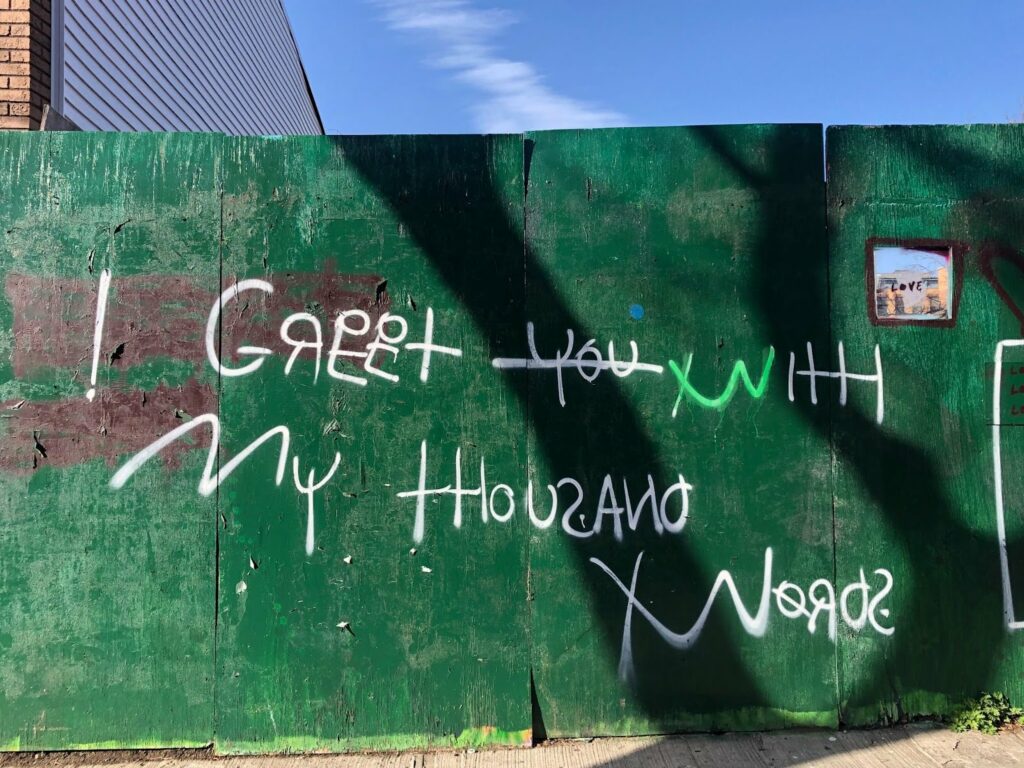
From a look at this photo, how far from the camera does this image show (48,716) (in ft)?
10.3

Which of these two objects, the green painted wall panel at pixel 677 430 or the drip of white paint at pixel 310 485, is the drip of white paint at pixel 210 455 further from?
the green painted wall panel at pixel 677 430

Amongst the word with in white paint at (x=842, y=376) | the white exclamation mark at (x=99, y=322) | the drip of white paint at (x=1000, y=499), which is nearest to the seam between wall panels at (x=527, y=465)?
the word with in white paint at (x=842, y=376)

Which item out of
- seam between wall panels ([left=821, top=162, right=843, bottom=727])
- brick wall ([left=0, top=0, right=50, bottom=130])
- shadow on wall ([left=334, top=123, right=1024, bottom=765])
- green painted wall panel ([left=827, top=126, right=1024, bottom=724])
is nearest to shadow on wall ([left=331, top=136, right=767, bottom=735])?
shadow on wall ([left=334, top=123, right=1024, bottom=765])

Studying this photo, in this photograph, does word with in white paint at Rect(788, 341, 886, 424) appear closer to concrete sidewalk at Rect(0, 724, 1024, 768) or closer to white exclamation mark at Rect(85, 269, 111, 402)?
concrete sidewalk at Rect(0, 724, 1024, 768)

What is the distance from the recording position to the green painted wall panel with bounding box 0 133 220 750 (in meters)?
3.16

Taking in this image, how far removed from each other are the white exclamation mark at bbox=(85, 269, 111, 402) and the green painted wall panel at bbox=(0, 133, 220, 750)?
2 centimetres

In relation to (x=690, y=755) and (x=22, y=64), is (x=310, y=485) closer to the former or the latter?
(x=690, y=755)

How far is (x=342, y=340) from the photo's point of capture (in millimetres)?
3271

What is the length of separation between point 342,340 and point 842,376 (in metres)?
2.41

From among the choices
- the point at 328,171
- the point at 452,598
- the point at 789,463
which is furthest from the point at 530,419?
the point at 328,171

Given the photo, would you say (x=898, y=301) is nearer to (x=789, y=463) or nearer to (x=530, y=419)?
(x=789, y=463)

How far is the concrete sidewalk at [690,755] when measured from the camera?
3.04 meters

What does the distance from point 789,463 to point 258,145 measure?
117 inches

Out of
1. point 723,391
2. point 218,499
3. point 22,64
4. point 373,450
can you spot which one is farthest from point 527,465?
point 22,64
